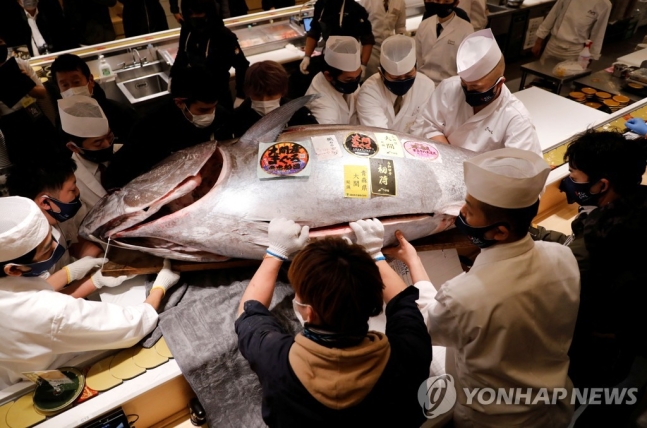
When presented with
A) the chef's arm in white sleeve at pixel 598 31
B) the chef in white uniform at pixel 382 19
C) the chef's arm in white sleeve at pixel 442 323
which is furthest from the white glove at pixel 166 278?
the chef's arm in white sleeve at pixel 598 31

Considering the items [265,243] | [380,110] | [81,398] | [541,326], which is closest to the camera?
[541,326]

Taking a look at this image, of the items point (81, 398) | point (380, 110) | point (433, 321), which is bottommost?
point (81, 398)

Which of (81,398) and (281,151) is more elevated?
(281,151)

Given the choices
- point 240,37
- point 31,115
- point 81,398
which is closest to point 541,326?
point 81,398

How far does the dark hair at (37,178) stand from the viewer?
74.3 inches

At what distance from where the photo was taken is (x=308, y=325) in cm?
122

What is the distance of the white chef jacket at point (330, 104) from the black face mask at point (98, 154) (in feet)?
4.17

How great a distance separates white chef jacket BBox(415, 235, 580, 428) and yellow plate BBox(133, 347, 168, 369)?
3.77 feet

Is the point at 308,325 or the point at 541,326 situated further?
the point at 541,326

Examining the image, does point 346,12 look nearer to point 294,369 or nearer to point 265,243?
point 265,243

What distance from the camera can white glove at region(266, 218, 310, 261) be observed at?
6.07 ft

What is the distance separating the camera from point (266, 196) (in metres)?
1.99

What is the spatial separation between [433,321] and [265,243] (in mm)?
837

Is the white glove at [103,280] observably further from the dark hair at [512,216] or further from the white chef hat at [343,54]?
the white chef hat at [343,54]
